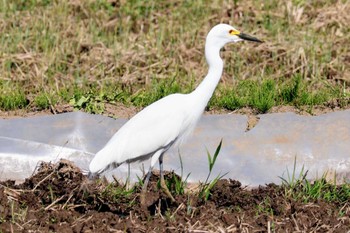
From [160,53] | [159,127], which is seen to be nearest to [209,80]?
[159,127]

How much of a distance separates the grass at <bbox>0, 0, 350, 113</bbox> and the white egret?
1.23 metres

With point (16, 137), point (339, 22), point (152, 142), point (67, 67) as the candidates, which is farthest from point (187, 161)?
point (339, 22)

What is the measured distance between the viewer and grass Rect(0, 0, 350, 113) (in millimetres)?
7715

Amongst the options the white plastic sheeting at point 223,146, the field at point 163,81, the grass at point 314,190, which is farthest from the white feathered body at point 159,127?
the grass at point 314,190

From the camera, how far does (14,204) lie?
562 centimetres

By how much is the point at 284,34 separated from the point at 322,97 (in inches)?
69.4

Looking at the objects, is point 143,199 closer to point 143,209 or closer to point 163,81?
point 143,209

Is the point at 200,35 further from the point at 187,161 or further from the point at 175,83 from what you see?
the point at 187,161

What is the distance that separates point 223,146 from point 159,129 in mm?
829

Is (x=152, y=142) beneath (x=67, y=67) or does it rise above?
above

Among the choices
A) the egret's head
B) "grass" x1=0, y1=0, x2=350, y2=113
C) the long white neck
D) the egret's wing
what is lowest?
"grass" x1=0, y1=0, x2=350, y2=113

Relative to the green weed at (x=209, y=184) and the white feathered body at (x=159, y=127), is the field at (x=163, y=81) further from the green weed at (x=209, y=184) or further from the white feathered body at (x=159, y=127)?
the white feathered body at (x=159, y=127)

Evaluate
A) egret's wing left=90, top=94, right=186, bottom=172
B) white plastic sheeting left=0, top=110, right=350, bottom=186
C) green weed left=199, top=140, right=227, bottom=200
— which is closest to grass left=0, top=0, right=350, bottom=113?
white plastic sheeting left=0, top=110, right=350, bottom=186

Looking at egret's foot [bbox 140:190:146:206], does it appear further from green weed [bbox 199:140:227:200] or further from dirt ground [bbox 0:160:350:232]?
green weed [bbox 199:140:227:200]
